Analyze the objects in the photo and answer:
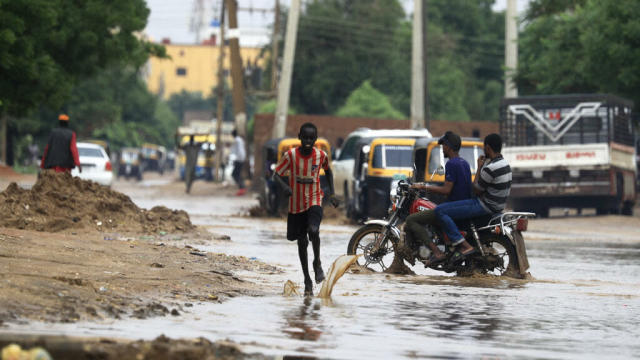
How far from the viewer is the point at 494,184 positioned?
1408 centimetres

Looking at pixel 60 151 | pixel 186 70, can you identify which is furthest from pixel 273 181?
pixel 186 70

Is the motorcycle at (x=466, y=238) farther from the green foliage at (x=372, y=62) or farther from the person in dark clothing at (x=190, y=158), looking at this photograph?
the green foliage at (x=372, y=62)

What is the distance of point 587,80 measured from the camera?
39.2 m

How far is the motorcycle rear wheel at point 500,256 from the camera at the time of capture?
14.4 m

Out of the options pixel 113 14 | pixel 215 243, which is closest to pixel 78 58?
pixel 113 14

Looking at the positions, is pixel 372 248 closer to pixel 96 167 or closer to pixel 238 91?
pixel 96 167

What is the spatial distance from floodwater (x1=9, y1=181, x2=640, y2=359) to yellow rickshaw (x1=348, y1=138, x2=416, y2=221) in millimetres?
8884

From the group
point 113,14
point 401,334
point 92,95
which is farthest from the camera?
point 92,95

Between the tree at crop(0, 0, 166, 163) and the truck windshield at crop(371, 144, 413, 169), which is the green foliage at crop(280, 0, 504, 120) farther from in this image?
the truck windshield at crop(371, 144, 413, 169)

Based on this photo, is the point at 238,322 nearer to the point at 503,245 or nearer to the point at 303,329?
the point at 303,329

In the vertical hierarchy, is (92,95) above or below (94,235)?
above

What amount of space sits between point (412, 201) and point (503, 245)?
1.17m

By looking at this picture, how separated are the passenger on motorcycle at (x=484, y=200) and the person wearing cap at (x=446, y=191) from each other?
15 cm

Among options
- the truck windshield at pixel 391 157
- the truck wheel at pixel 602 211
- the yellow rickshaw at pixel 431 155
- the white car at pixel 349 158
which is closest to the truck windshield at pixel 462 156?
the yellow rickshaw at pixel 431 155
